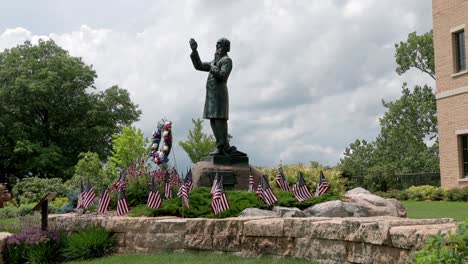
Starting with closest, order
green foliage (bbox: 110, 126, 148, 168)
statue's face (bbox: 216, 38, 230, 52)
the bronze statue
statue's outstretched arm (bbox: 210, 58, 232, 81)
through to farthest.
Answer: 1. statue's outstretched arm (bbox: 210, 58, 232, 81)
2. the bronze statue
3. statue's face (bbox: 216, 38, 230, 52)
4. green foliage (bbox: 110, 126, 148, 168)

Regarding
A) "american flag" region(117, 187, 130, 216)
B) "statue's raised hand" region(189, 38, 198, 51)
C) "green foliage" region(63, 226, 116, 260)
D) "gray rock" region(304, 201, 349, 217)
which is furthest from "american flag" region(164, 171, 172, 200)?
"statue's raised hand" region(189, 38, 198, 51)

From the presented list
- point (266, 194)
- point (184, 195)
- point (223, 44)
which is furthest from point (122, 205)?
point (223, 44)

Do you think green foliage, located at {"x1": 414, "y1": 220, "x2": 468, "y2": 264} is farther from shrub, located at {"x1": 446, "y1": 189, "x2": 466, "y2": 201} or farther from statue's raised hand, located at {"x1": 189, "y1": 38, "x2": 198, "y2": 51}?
shrub, located at {"x1": 446, "y1": 189, "x2": 466, "y2": 201}

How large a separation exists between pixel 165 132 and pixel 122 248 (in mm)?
10203

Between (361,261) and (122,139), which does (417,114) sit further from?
(361,261)

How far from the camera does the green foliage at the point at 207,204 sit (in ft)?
36.3

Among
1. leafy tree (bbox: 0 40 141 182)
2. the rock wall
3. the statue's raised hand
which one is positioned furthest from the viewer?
leafy tree (bbox: 0 40 141 182)

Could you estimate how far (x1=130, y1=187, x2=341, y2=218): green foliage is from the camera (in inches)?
435

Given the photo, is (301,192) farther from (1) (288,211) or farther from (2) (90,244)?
(2) (90,244)

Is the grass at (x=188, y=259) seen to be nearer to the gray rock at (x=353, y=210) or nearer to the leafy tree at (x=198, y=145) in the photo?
the gray rock at (x=353, y=210)

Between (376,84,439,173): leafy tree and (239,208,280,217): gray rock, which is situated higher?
(376,84,439,173): leafy tree

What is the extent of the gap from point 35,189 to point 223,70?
60.8 ft

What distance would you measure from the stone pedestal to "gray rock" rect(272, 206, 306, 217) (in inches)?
104

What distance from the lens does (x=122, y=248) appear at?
1052 centimetres
